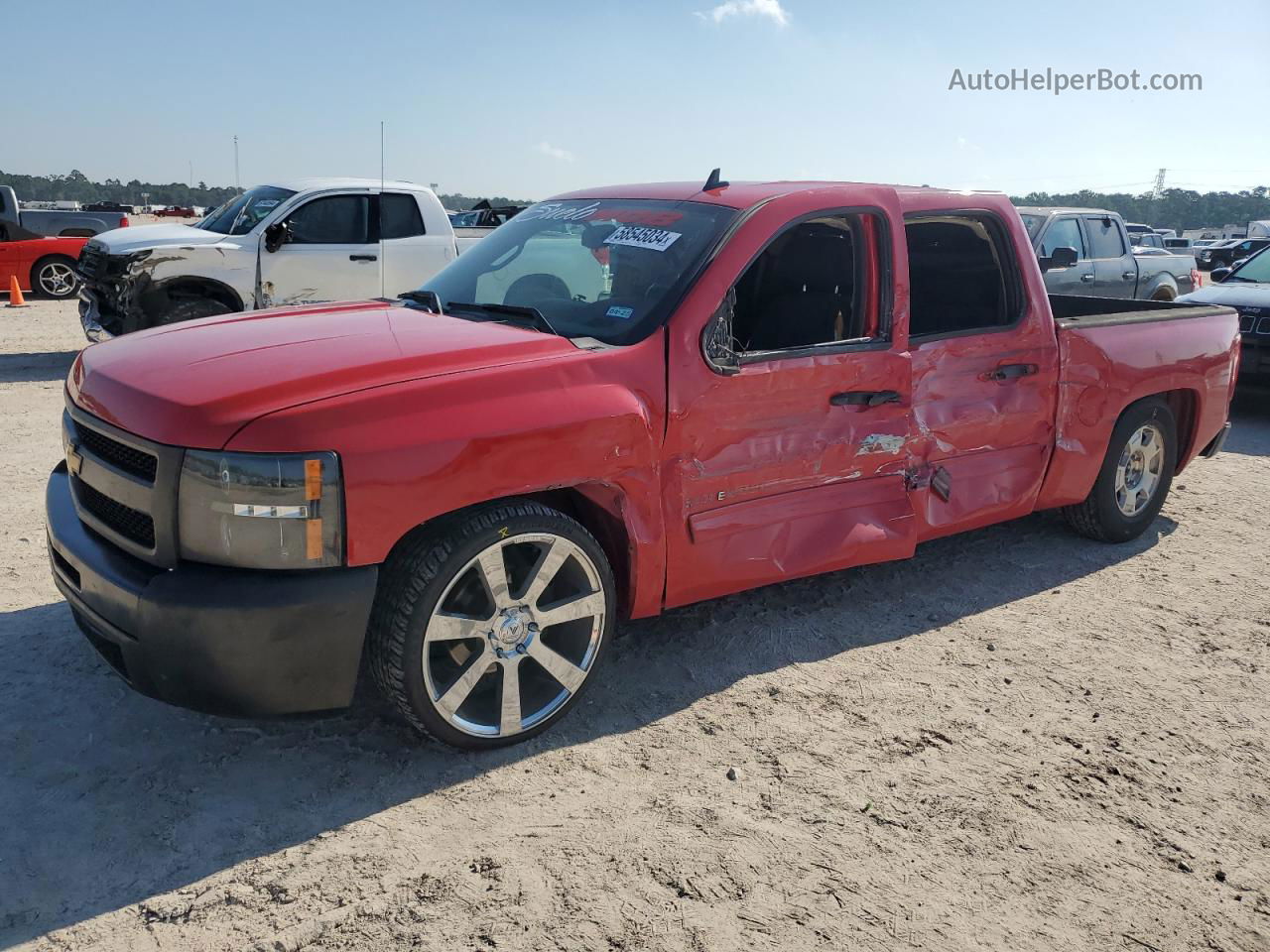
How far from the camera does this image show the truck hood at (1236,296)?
9602mm

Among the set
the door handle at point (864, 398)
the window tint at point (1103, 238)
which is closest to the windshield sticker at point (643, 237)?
the door handle at point (864, 398)

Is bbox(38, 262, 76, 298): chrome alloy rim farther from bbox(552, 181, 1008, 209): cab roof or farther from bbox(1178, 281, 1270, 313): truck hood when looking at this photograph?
bbox(1178, 281, 1270, 313): truck hood

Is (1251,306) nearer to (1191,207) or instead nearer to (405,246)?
(405,246)

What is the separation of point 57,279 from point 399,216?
29.5 feet

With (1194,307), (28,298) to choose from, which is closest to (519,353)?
(1194,307)

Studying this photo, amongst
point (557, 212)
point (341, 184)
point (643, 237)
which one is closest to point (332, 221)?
point (341, 184)

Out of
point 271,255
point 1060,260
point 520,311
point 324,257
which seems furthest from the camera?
point 324,257

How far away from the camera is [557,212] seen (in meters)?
4.55

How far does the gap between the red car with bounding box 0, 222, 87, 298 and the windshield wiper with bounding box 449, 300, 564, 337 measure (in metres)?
14.6

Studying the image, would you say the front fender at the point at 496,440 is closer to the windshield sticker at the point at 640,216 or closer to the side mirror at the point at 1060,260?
the windshield sticker at the point at 640,216

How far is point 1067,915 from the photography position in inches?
105

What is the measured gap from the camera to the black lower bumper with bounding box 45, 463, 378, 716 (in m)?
2.82

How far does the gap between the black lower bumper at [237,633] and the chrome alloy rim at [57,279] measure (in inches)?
625

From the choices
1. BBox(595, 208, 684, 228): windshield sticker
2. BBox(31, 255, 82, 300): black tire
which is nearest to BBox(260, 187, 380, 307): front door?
BBox(595, 208, 684, 228): windshield sticker
